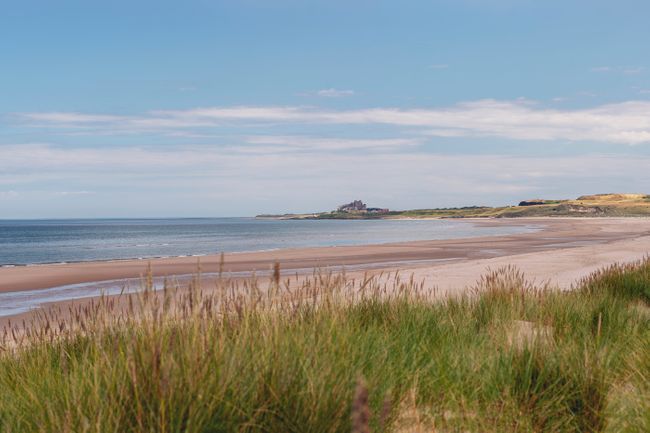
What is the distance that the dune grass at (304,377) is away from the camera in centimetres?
328

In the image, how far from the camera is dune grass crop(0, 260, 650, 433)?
3.28m

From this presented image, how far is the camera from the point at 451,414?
448 centimetres

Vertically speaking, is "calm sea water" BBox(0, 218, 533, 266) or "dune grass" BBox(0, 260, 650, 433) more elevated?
"dune grass" BBox(0, 260, 650, 433)

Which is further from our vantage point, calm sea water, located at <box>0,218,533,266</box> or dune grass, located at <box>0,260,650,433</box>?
calm sea water, located at <box>0,218,533,266</box>

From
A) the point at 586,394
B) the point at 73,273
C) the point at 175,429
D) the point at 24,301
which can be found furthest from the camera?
the point at 73,273

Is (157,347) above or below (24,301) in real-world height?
above

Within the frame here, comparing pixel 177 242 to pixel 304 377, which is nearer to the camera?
pixel 304 377

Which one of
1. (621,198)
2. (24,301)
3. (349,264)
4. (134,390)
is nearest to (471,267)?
(349,264)

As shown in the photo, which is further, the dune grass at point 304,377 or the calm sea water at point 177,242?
the calm sea water at point 177,242

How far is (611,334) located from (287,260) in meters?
23.6

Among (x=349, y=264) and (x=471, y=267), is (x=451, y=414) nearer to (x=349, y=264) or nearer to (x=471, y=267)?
(x=471, y=267)

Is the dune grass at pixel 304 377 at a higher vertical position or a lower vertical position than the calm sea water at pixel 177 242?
higher

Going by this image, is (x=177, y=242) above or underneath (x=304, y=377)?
underneath

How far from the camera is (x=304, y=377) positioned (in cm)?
365
